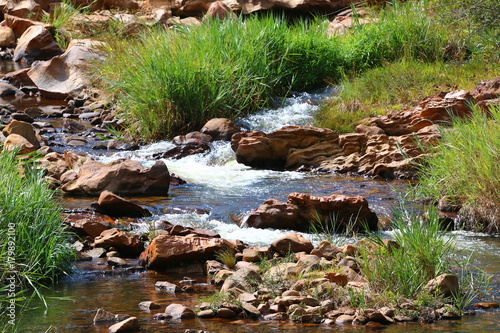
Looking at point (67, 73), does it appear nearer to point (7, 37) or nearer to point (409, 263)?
point (7, 37)

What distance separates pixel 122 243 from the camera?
211 inches

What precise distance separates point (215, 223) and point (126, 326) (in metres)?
2.76

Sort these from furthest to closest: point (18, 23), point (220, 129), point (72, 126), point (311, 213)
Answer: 1. point (18, 23)
2. point (72, 126)
3. point (220, 129)
4. point (311, 213)

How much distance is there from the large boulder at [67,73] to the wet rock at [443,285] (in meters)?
10.1

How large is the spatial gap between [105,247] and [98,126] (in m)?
5.94

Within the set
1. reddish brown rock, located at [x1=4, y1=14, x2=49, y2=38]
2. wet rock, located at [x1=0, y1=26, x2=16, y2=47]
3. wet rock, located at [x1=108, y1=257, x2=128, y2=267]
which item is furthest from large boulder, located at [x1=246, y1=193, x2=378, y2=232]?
wet rock, located at [x1=0, y1=26, x2=16, y2=47]

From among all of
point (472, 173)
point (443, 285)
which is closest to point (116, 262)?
point (443, 285)

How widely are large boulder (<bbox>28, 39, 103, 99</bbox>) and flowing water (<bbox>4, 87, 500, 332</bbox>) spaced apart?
4292mm

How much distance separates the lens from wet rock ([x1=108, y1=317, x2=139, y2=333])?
11.9 feet

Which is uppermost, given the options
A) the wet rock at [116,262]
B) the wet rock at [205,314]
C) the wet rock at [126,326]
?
the wet rock at [126,326]

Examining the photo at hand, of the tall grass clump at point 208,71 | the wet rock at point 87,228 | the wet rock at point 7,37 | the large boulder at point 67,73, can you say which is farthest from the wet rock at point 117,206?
the wet rock at point 7,37

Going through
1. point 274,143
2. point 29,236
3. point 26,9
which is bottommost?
point 274,143

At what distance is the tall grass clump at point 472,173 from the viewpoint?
20.0 feet

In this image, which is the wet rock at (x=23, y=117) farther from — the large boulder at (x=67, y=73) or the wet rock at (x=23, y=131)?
the wet rock at (x=23, y=131)
